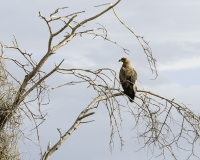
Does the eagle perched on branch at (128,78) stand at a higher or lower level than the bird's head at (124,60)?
lower

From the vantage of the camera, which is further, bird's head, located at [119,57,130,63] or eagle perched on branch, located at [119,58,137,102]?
bird's head, located at [119,57,130,63]

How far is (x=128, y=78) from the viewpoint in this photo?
8.50 metres

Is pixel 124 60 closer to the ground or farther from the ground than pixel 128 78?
farther from the ground

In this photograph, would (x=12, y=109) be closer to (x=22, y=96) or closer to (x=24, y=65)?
(x=22, y=96)

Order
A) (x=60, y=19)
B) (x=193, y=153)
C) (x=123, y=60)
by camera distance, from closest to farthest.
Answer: (x=60, y=19) < (x=193, y=153) < (x=123, y=60)

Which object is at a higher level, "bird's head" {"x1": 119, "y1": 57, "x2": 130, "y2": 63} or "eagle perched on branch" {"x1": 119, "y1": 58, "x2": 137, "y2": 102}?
"bird's head" {"x1": 119, "y1": 57, "x2": 130, "y2": 63}

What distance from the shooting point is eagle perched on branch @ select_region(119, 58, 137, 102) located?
801cm

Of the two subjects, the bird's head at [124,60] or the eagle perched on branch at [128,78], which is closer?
the eagle perched on branch at [128,78]

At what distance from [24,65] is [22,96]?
734 mm

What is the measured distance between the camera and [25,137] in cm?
700

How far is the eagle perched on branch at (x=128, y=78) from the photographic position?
8008mm

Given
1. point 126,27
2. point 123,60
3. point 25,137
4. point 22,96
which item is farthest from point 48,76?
point 123,60

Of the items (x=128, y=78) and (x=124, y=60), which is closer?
(x=128, y=78)

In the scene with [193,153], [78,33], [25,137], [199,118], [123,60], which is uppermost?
[123,60]
